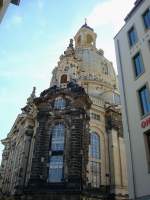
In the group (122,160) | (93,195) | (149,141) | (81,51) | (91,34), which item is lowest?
(93,195)

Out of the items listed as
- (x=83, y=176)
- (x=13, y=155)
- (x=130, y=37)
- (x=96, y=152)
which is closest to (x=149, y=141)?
(x=130, y=37)

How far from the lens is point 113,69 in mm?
65688

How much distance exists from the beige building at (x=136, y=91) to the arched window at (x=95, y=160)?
1926 centimetres

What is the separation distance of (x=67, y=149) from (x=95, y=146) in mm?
5445

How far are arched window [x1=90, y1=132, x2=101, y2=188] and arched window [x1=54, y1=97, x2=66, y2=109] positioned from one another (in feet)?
20.4

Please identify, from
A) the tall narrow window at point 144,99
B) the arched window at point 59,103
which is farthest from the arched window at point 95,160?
the tall narrow window at point 144,99

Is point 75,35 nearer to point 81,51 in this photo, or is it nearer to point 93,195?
point 81,51

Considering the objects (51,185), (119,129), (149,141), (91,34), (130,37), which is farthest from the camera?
(91,34)

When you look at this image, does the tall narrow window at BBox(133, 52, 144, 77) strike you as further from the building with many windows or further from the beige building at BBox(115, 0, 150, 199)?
the building with many windows

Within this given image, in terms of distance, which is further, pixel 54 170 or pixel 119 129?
pixel 119 129

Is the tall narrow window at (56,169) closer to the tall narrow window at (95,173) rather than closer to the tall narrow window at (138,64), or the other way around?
the tall narrow window at (95,173)

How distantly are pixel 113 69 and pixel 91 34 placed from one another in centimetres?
1695

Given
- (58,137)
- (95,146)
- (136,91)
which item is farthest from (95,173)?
(136,91)

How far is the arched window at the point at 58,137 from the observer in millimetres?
36469
